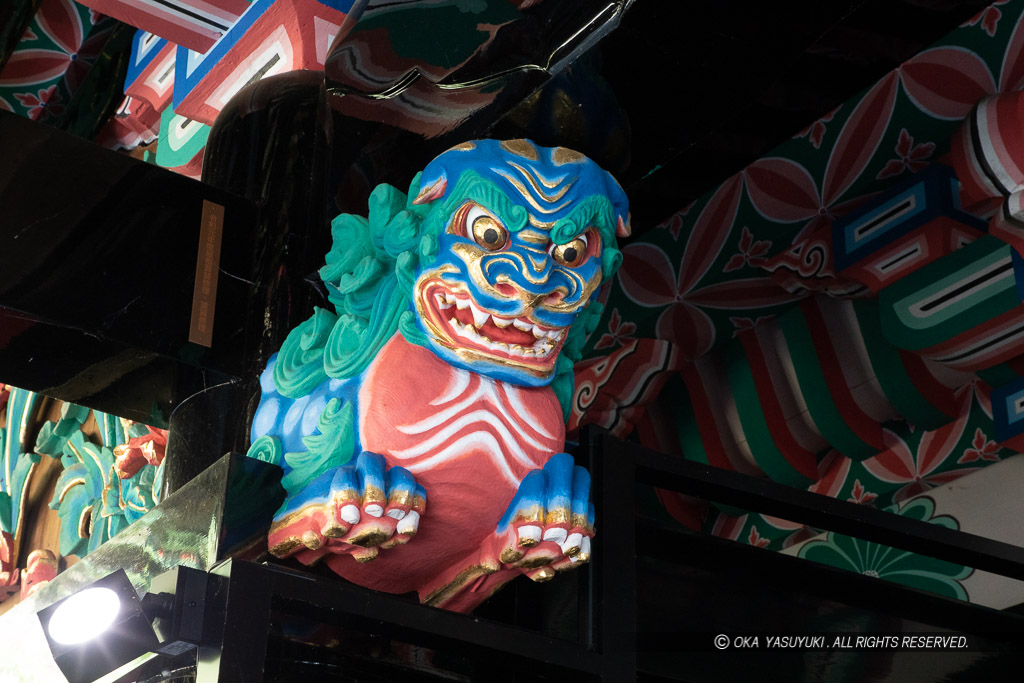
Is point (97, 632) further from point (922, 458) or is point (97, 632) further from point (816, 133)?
point (922, 458)

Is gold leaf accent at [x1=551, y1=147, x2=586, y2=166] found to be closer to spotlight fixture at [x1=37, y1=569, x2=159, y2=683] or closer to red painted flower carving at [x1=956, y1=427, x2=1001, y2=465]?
spotlight fixture at [x1=37, y1=569, x2=159, y2=683]

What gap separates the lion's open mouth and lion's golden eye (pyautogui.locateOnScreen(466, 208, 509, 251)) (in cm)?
8

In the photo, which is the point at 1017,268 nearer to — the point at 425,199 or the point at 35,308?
the point at 425,199

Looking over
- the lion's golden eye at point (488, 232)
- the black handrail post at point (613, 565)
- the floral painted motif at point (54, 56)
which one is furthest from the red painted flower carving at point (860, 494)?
the floral painted motif at point (54, 56)

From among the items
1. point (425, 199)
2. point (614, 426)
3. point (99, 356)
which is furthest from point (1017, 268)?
point (99, 356)

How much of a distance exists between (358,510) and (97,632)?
350 mm

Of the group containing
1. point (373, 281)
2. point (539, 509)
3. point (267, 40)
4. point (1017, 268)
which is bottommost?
point (539, 509)

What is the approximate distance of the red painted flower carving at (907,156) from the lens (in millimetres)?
2986

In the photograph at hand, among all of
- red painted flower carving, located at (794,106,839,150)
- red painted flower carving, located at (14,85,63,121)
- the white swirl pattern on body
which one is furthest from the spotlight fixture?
red painted flower carving, located at (14,85,63,121)

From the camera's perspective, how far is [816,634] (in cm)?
231

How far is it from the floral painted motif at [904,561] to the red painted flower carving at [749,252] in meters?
0.80

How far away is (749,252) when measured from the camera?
329 cm

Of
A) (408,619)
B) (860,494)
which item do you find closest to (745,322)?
(860,494)

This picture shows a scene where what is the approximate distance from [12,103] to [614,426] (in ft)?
6.56
